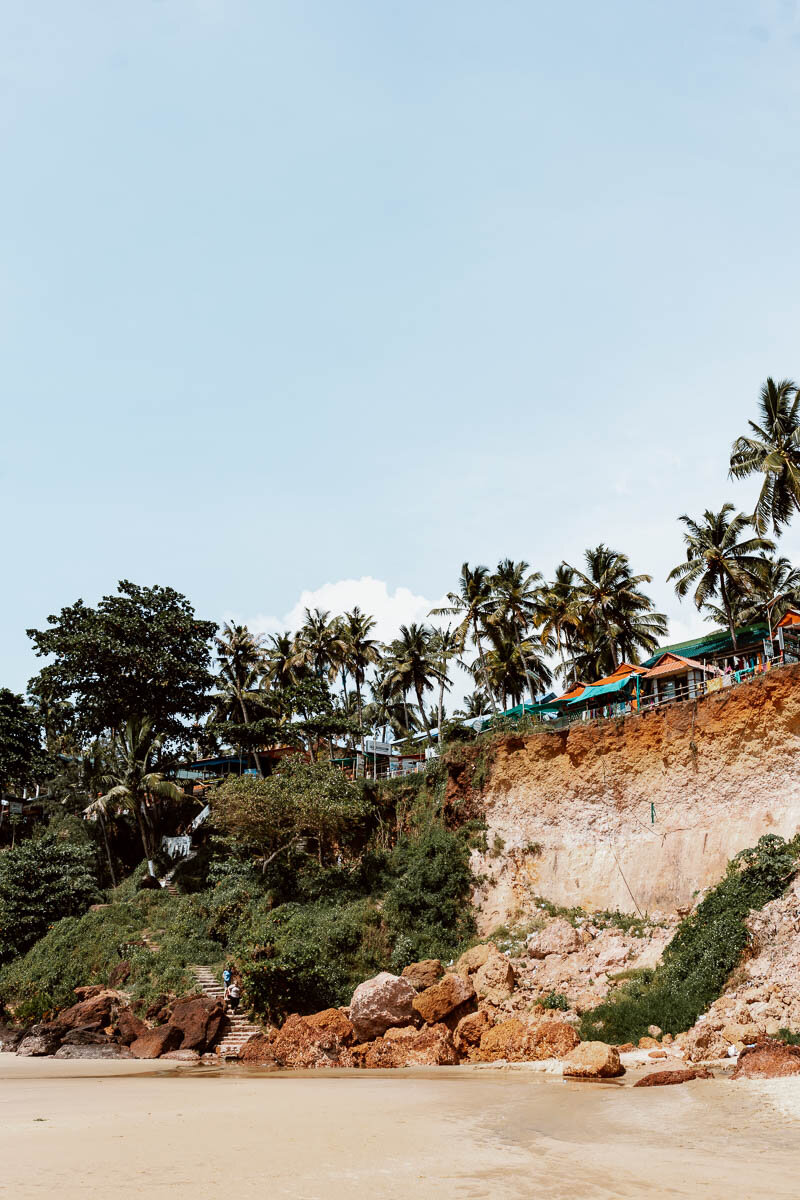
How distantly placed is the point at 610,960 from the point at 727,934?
4359 millimetres

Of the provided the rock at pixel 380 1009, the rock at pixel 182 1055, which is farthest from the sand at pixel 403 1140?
the rock at pixel 182 1055

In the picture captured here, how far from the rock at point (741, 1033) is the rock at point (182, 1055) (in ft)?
45.7

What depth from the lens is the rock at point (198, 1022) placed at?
2552 cm

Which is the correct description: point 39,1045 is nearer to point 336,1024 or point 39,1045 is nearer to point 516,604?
point 336,1024

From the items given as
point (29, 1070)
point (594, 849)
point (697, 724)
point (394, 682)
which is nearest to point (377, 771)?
point (394, 682)

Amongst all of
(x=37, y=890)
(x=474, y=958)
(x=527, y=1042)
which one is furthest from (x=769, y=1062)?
(x=37, y=890)

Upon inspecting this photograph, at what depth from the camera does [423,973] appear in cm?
2694

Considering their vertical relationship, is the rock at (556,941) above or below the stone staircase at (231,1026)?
above

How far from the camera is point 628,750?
29.9 m

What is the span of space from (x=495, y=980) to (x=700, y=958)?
20.5ft

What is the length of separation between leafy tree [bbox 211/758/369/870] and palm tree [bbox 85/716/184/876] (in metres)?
8.01

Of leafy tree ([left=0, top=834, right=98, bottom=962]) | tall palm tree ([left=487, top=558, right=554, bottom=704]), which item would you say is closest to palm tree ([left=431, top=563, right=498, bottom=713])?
tall palm tree ([left=487, top=558, right=554, bottom=704])

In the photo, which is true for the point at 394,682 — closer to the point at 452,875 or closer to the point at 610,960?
the point at 452,875

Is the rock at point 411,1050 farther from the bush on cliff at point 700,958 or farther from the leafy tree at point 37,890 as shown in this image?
the leafy tree at point 37,890
